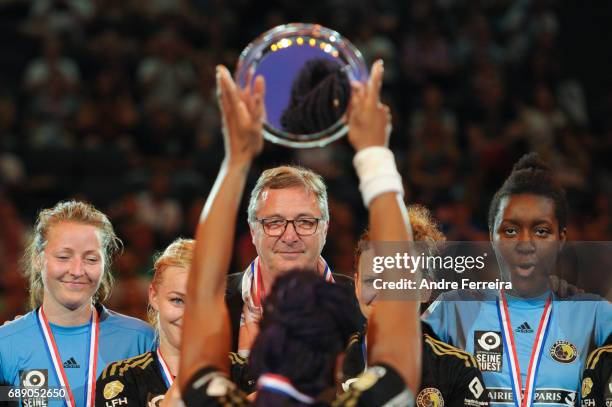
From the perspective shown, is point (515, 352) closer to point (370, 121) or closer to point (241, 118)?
point (370, 121)

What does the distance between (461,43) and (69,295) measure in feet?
21.7

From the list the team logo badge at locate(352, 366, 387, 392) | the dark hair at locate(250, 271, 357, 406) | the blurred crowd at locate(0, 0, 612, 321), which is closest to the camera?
the dark hair at locate(250, 271, 357, 406)

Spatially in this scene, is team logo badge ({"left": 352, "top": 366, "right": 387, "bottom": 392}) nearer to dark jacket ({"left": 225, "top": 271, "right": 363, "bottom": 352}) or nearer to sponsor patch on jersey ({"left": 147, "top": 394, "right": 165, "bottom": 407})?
dark jacket ({"left": 225, "top": 271, "right": 363, "bottom": 352})

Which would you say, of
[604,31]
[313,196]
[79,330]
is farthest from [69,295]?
[604,31]

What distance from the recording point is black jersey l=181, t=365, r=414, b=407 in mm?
2465

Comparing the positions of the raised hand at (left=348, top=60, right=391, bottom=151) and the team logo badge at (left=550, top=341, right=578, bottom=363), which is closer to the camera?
the raised hand at (left=348, top=60, right=391, bottom=151)

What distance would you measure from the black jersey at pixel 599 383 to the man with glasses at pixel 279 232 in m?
0.96

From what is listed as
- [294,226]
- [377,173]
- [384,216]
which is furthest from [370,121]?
[294,226]

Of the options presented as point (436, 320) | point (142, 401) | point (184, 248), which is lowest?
point (142, 401)

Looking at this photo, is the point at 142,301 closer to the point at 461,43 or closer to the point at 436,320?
the point at 436,320

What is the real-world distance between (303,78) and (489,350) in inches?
49.7

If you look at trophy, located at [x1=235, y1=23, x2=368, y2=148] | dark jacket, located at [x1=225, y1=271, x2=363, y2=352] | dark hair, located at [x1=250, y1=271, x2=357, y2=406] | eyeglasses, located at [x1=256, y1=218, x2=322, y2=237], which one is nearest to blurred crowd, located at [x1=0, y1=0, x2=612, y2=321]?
dark jacket, located at [x1=225, y1=271, x2=363, y2=352]

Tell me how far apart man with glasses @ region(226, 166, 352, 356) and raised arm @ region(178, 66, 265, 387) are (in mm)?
993

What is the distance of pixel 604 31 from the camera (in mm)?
9898
